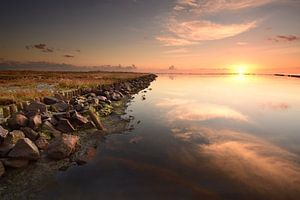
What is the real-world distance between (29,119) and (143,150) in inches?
212

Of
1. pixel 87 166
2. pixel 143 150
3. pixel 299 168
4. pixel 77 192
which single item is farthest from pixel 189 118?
pixel 77 192

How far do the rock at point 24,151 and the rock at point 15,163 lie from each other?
0.44ft

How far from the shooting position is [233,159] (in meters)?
9.88

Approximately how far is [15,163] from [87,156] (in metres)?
2.49

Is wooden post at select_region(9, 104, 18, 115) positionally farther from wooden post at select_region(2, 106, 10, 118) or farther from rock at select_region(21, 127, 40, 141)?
rock at select_region(21, 127, 40, 141)

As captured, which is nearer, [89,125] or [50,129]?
[50,129]

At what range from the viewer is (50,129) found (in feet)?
36.7

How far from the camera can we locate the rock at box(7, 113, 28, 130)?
1041cm

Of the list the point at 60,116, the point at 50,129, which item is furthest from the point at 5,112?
the point at 50,129

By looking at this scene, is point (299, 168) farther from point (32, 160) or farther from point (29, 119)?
point (29, 119)

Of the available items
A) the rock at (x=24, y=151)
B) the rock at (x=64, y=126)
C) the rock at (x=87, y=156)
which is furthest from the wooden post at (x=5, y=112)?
the rock at (x=87, y=156)

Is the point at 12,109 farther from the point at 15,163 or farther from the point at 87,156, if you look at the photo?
the point at 87,156

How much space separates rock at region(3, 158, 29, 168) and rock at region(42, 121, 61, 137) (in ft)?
9.26

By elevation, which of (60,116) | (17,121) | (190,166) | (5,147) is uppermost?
(17,121)
